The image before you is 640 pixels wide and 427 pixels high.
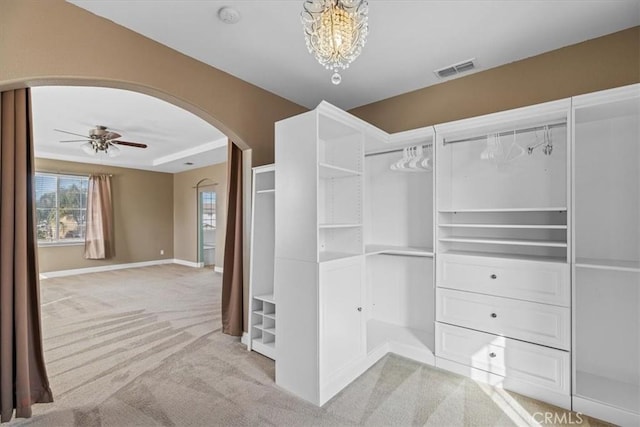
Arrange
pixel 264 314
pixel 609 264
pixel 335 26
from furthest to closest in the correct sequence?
pixel 264 314 < pixel 609 264 < pixel 335 26

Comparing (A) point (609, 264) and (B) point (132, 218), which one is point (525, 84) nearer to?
(A) point (609, 264)

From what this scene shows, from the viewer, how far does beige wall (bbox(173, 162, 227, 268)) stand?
7.41m

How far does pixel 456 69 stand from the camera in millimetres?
2814

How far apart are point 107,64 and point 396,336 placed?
3391 millimetres

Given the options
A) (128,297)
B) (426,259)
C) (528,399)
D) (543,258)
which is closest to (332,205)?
(426,259)

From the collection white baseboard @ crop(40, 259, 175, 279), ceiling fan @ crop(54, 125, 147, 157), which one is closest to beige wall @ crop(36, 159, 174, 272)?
white baseboard @ crop(40, 259, 175, 279)

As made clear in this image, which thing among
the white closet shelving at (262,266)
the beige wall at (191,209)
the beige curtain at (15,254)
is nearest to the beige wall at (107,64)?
the beige curtain at (15,254)

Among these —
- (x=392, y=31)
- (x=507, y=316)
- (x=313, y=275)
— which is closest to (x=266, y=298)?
(x=313, y=275)

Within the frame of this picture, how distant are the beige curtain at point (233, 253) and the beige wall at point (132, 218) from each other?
235 inches

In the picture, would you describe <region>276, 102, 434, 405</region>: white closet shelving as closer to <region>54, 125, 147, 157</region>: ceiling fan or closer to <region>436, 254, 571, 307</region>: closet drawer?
<region>436, 254, 571, 307</region>: closet drawer

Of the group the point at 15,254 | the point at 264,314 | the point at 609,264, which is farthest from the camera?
the point at 264,314

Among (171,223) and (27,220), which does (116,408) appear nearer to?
(27,220)

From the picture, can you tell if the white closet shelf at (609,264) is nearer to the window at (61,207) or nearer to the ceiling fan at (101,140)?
the ceiling fan at (101,140)

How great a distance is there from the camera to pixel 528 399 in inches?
85.0
